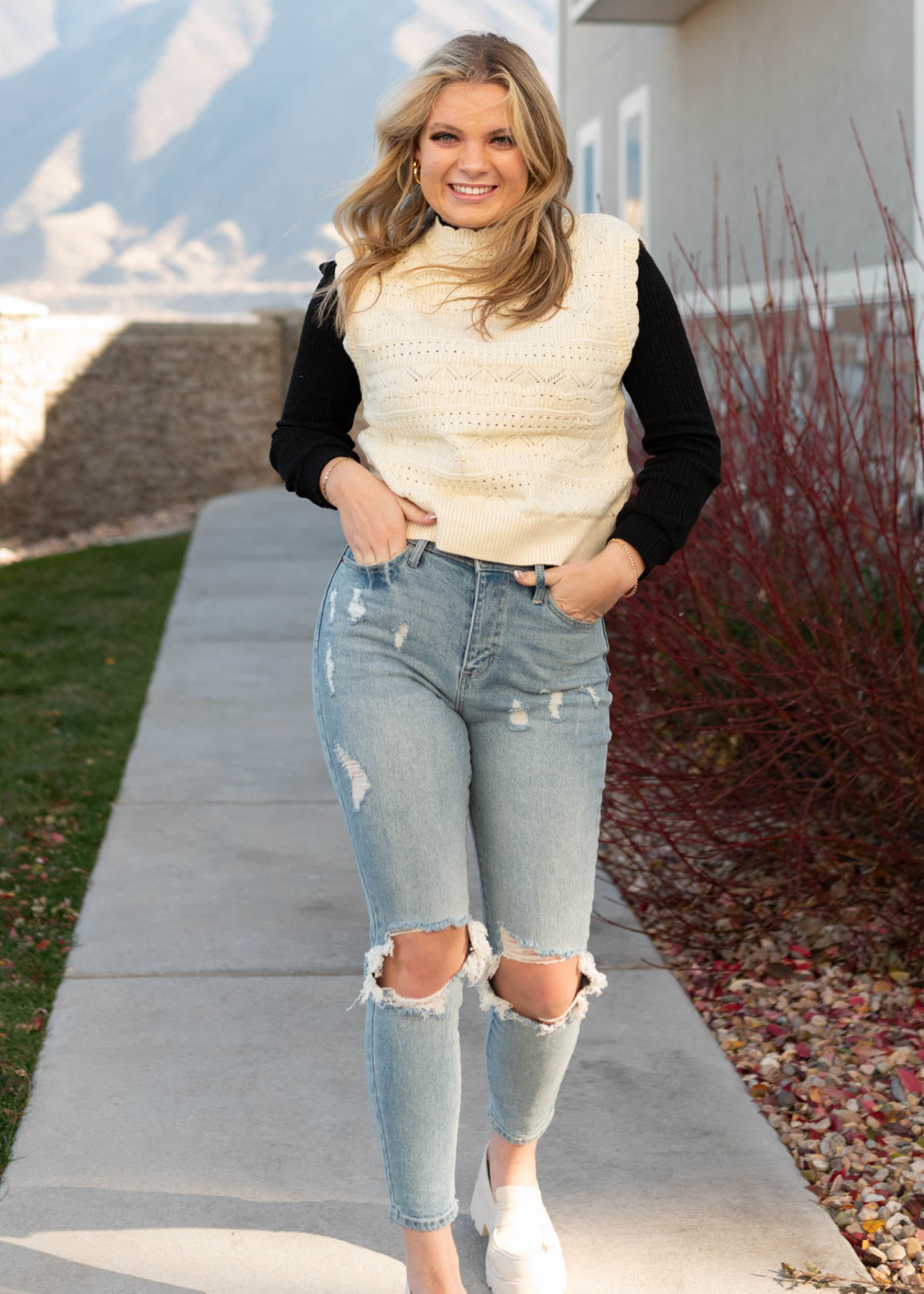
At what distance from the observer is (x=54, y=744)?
230 inches

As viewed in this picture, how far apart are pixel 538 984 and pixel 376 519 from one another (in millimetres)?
752

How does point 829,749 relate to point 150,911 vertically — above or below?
above

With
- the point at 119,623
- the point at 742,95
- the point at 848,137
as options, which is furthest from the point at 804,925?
the point at 742,95

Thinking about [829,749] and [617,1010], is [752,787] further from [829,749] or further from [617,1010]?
[617,1010]

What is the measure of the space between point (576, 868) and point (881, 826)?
4.85 feet

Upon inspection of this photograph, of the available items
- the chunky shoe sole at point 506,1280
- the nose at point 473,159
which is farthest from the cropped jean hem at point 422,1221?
the nose at point 473,159

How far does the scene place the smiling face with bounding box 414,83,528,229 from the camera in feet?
7.13

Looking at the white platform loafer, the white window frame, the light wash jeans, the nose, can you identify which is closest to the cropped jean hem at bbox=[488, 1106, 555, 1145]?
the white platform loafer

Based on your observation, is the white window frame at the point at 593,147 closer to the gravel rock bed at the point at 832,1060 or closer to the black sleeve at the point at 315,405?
the gravel rock bed at the point at 832,1060

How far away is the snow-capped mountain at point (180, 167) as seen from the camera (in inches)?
5349

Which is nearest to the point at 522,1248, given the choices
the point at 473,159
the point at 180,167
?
the point at 473,159

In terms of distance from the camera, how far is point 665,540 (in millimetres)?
2203

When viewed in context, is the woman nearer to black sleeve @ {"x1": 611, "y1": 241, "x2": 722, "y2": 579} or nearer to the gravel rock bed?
black sleeve @ {"x1": 611, "y1": 241, "x2": 722, "y2": 579}

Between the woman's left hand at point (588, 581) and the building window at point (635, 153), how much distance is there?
925 cm
